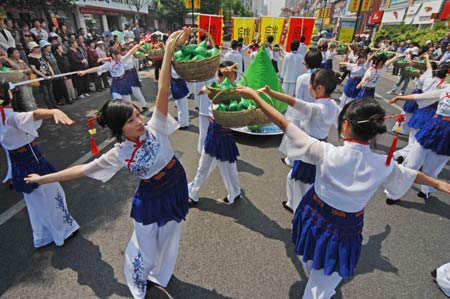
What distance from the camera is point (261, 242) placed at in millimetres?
3152

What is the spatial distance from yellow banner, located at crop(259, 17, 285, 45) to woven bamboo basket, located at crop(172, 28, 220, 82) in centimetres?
1020

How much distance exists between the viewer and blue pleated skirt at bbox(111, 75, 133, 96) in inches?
261

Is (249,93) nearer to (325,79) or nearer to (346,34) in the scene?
(325,79)

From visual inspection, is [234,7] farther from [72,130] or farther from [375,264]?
[375,264]

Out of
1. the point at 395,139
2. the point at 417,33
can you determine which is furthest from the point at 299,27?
the point at 417,33

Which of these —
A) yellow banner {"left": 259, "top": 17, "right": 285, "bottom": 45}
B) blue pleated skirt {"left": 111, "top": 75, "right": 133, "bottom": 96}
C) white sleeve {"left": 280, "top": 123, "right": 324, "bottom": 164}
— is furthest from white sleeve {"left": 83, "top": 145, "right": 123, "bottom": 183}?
yellow banner {"left": 259, "top": 17, "right": 285, "bottom": 45}

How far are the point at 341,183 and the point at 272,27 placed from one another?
1137cm

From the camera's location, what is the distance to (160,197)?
2.11m

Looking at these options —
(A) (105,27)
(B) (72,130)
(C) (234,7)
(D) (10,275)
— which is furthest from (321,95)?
(C) (234,7)

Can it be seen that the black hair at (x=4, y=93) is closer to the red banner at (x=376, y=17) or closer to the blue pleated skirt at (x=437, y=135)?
the blue pleated skirt at (x=437, y=135)

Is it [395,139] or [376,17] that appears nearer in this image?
[395,139]

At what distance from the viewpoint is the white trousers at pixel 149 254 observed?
219 centimetres

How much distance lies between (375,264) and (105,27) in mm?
29996

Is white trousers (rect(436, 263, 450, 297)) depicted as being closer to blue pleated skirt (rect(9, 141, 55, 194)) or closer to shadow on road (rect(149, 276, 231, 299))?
shadow on road (rect(149, 276, 231, 299))
